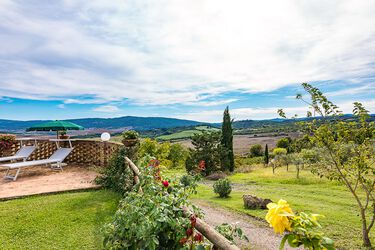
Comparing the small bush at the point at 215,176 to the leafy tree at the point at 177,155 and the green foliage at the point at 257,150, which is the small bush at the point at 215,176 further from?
the green foliage at the point at 257,150

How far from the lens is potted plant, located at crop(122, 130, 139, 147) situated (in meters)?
7.43

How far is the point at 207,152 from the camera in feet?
74.1

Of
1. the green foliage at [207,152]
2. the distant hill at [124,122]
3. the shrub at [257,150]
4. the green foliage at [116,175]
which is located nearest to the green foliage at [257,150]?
the shrub at [257,150]

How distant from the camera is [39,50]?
1048cm

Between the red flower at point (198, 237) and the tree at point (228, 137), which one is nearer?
the red flower at point (198, 237)

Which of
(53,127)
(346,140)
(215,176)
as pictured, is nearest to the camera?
(346,140)

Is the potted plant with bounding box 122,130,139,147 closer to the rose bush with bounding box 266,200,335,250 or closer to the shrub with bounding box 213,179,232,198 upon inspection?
the shrub with bounding box 213,179,232,198

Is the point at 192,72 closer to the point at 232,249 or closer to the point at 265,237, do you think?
the point at 265,237

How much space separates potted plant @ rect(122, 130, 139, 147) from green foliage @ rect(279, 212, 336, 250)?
21.9 feet

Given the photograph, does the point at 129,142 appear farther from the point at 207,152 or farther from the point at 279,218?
the point at 207,152

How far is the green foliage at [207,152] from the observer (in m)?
22.3

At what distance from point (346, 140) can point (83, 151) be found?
9.50 metres

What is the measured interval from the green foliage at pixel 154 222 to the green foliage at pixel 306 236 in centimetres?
113

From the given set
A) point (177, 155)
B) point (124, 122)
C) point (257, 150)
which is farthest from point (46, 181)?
point (124, 122)
